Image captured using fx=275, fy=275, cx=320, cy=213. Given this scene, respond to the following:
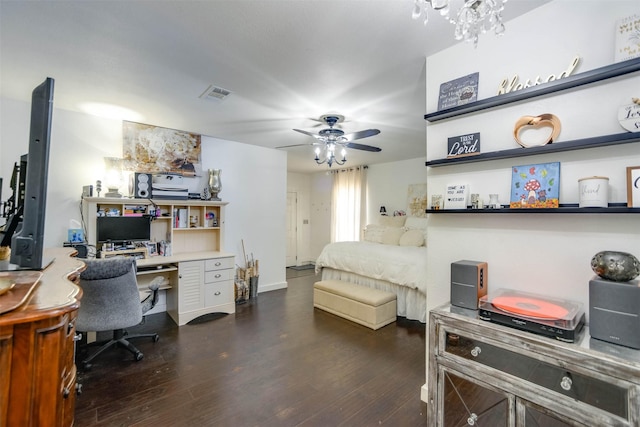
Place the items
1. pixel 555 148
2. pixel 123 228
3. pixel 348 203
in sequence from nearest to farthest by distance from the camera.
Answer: pixel 555 148 < pixel 123 228 < pixel 348 203

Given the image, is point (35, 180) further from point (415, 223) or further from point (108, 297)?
point (415, 223)

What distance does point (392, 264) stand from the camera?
146 inches

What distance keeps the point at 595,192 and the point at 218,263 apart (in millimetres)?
3643

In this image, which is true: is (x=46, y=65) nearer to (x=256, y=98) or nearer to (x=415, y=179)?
(x=256, y=98)

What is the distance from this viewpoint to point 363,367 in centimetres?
248

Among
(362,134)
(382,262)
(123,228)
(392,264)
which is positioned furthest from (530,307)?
(123,228)

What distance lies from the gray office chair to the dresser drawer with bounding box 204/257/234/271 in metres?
1.07

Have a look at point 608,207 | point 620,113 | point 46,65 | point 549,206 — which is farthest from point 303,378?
point 46,65

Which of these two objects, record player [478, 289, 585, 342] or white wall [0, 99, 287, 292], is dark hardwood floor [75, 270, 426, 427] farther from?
white wall [0, 99, 287, 292]

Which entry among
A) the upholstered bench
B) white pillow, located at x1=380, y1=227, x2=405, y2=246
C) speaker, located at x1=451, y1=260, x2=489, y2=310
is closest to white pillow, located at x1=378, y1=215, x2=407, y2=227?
white pillow, located at x1=380, y1=227, x2=405, y2=246

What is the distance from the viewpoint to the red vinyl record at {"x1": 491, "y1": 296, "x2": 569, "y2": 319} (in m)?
1.28

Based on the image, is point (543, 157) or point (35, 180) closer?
point (35, 180)

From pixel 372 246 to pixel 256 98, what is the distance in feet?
8.89

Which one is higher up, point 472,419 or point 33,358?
point 33,358
